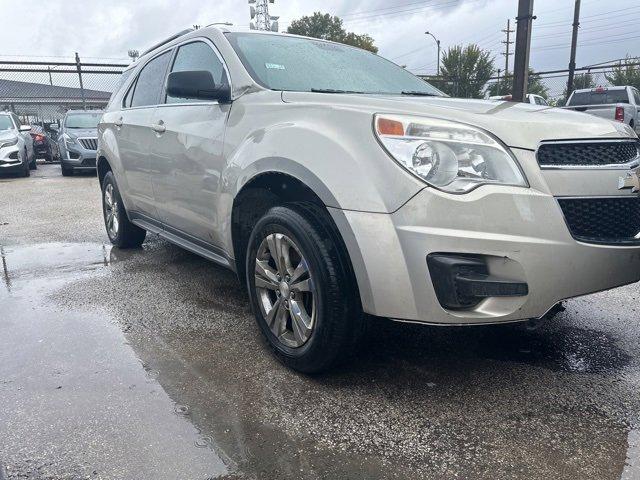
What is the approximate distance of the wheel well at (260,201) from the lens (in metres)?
2.71

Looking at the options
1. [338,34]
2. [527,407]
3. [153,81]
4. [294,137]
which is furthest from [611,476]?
[338,34]

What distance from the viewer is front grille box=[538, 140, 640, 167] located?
2303mm

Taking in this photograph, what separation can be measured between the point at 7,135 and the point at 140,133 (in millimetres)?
10322

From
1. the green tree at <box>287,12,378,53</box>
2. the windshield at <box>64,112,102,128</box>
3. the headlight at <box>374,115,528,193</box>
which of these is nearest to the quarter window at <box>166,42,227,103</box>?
the headlight at <box>374,115,528,193</box>

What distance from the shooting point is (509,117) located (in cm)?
240

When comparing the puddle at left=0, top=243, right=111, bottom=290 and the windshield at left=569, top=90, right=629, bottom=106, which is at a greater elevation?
the windshield at left=569, top=90, right=629, bottom=106

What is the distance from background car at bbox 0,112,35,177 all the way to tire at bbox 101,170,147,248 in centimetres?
834

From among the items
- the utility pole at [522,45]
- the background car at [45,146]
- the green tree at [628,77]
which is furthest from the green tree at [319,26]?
the utility pole at [522,45]

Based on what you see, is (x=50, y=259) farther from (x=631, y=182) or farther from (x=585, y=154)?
(x=631, y=182)

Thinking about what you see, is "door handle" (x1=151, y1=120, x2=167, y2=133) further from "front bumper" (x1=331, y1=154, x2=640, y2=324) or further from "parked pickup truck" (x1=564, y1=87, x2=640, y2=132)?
"parked pickup truck" (x1=564, y1=87, x2=640, y2=132)

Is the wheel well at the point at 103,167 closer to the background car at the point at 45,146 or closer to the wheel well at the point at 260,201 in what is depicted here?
the wheel well at the point at 260,201

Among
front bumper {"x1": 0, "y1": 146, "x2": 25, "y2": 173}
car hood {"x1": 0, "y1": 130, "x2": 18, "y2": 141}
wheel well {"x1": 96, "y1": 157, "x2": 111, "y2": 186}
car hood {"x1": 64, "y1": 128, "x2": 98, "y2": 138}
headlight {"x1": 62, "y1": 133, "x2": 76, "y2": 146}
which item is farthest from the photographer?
car hood {"x1": 64, "y1": 128, "x2": 98, "y2": 138}

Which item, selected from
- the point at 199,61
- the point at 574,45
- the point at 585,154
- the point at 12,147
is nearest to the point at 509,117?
the point at 585,154

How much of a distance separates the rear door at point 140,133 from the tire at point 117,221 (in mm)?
370
